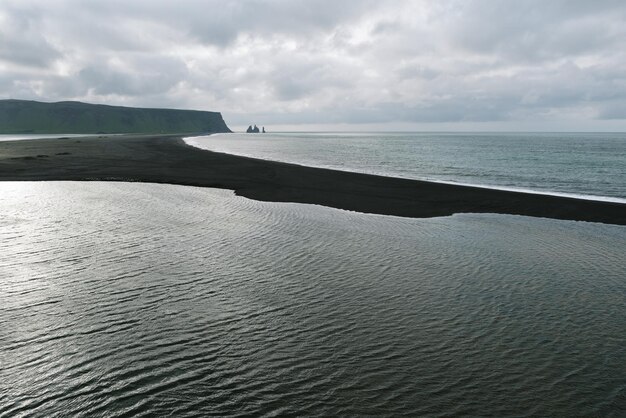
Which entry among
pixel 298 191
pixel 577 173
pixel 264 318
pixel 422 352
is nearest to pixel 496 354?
pixel 422 352

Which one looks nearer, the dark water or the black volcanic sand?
the dark water

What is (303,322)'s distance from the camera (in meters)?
10.3

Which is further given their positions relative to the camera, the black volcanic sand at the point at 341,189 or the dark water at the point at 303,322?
the black volcanic sand at the point at 341,189

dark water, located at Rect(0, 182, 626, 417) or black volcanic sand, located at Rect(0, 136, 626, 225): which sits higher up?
black volcanic sand, located at Rect(0, 136, 626, 225)

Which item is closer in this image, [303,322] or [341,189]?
[303,322]

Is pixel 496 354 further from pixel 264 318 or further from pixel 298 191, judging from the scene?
pixel 298 191

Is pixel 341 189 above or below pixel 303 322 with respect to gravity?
above

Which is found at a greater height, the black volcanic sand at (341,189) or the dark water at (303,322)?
the black volcanic sand at (341,189)

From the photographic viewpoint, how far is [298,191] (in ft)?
113

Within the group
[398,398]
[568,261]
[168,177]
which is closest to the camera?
[398,398]

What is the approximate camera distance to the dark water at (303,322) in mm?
7191

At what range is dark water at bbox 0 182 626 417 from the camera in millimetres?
7191

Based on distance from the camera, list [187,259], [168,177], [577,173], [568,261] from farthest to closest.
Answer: [577,173]
[168,177]
[568,261]
[187,259]

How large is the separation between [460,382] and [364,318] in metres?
3.23
